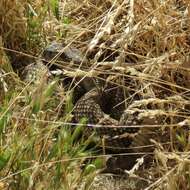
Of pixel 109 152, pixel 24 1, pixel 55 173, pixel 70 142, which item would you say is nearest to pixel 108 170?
pixel 109 152

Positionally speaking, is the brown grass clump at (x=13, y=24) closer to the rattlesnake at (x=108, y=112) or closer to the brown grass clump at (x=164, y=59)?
the rattlesnake at (x=108, y=112)

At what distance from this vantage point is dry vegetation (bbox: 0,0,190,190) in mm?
2057

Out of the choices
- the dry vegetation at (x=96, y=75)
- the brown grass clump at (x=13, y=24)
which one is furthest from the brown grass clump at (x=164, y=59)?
the brown grass clump at (x=13, y=24)

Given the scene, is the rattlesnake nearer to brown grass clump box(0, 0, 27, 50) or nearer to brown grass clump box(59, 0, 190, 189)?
brown grass clump box(59, 0, 190, 189)

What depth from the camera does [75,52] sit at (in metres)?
3.32

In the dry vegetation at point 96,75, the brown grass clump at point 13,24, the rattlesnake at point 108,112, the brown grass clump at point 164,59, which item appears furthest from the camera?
the brown grass clump at point 13,24

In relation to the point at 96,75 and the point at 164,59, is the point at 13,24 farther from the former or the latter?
the point at 96,75

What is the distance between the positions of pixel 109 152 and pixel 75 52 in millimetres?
661

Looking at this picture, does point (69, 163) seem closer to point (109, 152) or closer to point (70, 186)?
point (70, 186)

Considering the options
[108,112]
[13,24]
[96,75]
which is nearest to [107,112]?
[108,112]

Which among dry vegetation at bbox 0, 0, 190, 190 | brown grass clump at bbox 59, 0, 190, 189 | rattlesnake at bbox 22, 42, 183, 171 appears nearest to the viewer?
dry vegetation at bbox 0, 0, 190, 190

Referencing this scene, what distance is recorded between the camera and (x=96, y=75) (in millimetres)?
2070

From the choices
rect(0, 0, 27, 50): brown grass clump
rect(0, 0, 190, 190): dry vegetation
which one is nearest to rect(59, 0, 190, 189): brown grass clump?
rect(0, 0, 190, 190): dry vegetation

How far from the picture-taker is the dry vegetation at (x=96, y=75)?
2057 mm
